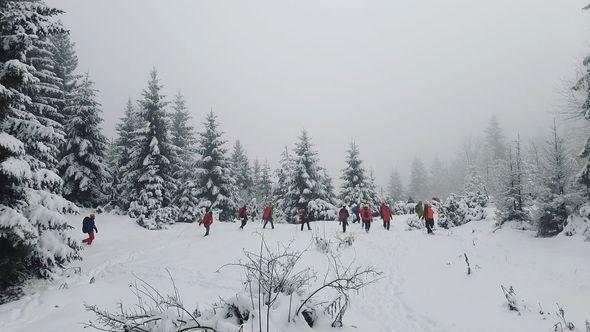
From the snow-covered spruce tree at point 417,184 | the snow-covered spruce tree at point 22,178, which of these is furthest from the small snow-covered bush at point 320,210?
the snow-covered spruce tree at point 417,184

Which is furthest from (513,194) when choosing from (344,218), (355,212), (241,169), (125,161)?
(241,169)

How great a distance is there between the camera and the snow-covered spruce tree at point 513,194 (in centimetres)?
1605

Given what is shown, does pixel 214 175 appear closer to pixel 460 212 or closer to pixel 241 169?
pixel 241 169

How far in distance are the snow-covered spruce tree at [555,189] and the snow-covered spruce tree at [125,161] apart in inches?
1034

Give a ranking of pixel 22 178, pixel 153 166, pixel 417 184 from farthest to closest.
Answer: pixel 417 184, pixel 153 166, pixel 22 178

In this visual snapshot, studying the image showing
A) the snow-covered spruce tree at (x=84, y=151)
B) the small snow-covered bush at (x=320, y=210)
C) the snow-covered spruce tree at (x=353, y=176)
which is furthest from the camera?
the snow-covered spruce tree at (x=353, y=176)

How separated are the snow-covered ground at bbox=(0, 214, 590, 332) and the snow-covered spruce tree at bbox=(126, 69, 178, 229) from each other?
25.5 feet

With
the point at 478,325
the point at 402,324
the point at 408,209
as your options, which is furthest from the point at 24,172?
→ the point at 408,209

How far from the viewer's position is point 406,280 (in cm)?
1025

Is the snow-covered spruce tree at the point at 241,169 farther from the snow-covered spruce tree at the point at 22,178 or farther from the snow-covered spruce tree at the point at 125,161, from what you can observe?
the snow-covered spruce tree at the point at 22,178

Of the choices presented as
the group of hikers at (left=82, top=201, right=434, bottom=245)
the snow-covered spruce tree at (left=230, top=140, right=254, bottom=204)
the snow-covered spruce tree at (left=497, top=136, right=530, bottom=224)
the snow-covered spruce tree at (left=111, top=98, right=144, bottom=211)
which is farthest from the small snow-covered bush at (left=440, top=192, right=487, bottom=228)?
the snow-covered spruce tree at (left=230, top=140, right=254, bottom=204)

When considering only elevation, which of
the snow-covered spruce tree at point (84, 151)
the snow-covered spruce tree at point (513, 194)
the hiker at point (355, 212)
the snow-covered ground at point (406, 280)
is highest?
Result: the snow-covered spruce tree at point (84, 151)

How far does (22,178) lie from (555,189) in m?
18.8

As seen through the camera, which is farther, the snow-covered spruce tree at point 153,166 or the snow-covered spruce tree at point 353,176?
the snow-covered spruce tree at point 353,176
